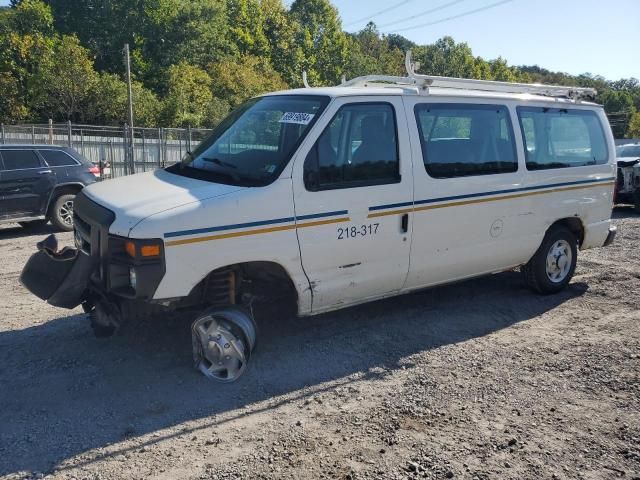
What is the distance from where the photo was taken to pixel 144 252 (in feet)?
13.7

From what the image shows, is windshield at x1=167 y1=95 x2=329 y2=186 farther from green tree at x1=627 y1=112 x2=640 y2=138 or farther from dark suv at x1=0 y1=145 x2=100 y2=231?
green tree at x1=627 y1=112 x2=640 y2=138

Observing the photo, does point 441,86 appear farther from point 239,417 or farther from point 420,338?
point 239,417

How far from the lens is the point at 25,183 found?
10875mm

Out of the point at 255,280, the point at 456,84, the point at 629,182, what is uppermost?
the point at 456,84

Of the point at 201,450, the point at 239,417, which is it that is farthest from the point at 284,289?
the point at 201,450

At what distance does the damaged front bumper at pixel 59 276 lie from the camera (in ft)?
15.0

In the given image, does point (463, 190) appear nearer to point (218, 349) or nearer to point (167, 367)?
point (218, 349)

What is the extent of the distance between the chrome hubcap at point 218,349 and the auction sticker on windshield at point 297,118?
1705 millimetres

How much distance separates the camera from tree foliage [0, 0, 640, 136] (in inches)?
1362

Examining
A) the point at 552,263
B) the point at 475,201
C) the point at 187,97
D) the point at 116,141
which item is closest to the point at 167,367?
the point at 475,201

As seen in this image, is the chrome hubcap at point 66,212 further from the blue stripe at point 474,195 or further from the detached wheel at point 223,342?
the blue stripe at point 474,195

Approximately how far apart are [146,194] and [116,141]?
61.7ft

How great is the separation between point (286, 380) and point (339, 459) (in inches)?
45.4

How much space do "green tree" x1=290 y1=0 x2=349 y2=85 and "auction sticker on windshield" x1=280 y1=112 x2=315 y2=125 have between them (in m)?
53.8
